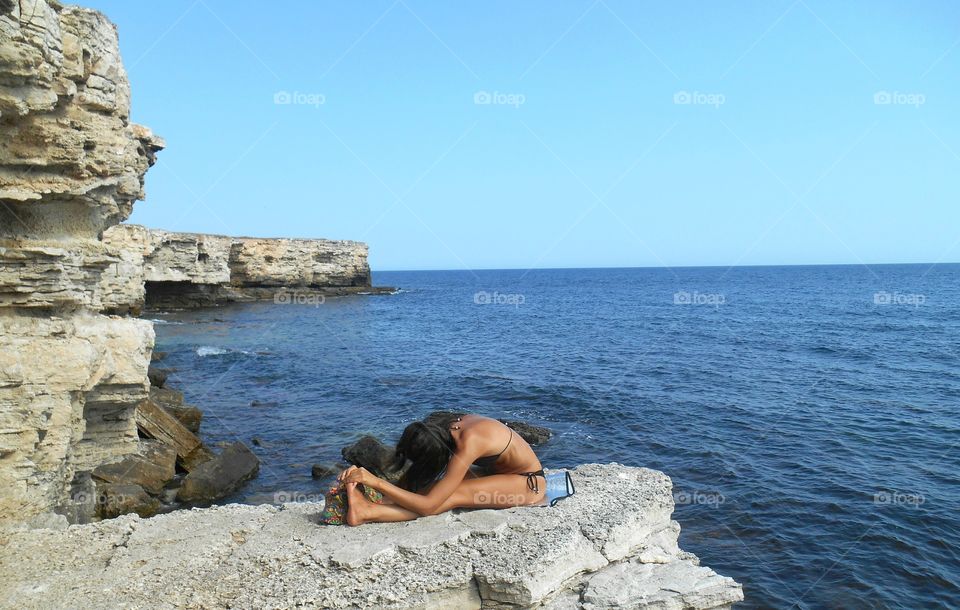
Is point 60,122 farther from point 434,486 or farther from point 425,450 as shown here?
point 434,486

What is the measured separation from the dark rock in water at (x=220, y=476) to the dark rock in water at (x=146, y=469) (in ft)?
1.62

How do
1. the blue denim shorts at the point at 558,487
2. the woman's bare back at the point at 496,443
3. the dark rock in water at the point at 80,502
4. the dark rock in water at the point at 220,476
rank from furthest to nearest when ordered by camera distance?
the dark rock in water at the point at 220,476, the dark rock in water at the point at 80,502, the blue denim shorts at the point at 558,487, the woman's bare back at the point at 496,443

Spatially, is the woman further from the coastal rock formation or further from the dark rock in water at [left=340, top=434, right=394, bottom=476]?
the dark rock in water at [left=340, top=434, right=394, bottom=476]

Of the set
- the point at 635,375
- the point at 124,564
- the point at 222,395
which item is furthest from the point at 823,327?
the point at 124,564

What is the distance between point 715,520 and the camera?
40.5ft

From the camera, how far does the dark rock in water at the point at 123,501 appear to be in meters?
11.3

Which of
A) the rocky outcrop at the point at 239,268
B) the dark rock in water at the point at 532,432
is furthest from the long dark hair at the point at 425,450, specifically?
the rocky outcrop at the point at 239,268

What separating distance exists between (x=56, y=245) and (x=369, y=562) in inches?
228

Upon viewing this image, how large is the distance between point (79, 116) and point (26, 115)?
98 centimetres

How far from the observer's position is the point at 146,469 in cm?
1311

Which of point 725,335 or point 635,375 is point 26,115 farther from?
point 725,335

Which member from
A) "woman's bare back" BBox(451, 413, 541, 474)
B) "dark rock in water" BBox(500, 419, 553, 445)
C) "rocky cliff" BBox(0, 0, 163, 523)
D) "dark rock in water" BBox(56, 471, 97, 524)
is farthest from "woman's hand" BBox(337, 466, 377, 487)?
"dark rock in water" BBox(500, 419, 553, 445)

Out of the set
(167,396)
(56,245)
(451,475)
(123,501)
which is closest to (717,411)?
(451,475)

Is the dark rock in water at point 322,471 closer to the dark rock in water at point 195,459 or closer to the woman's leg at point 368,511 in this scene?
the dark rock in water at point 195,459
